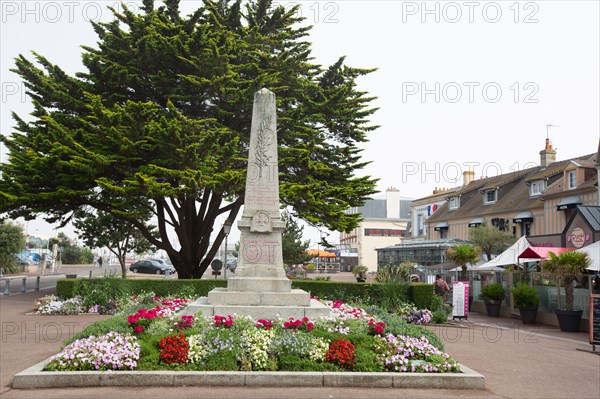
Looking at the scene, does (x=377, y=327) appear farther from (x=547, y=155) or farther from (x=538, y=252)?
(x=547, y=155)

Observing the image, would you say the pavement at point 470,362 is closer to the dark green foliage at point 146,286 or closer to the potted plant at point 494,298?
the dark green foliage at point 146,286

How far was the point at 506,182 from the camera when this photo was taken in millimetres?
39812

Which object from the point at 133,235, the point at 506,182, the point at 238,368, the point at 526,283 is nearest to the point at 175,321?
the point at 238,368

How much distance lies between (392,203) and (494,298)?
63801mm

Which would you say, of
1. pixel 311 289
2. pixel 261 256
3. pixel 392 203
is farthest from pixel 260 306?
pixel 392 203

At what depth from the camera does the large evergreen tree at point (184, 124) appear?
20.4 meters

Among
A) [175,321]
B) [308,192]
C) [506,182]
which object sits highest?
[506,182]

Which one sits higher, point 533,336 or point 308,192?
point 308,192

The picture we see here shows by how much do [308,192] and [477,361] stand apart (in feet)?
39.3

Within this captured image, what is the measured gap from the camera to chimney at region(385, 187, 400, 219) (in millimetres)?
83625

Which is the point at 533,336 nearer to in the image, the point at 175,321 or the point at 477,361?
the point at 477,361

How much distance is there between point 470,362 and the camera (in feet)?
32.4

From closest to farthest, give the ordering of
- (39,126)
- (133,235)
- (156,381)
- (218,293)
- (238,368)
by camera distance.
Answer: (156,381) < (238,368) < (218,293) < (39,126) < (133,235)

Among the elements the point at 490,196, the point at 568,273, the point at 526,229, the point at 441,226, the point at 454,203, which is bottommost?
the point at 568,273
